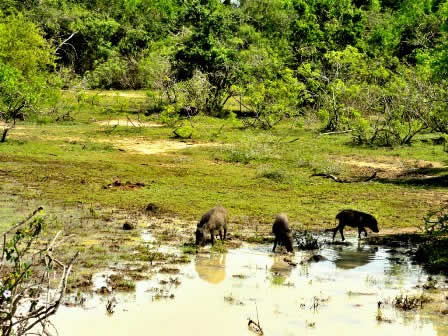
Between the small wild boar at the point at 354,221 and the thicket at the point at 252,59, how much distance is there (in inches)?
223

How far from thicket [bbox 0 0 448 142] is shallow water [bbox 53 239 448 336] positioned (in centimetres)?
872

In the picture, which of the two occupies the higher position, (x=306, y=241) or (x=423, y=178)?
(x=423, y=178)

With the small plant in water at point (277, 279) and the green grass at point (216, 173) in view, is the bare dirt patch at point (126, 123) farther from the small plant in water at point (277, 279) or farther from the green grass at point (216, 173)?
the small plant in water at point (277, 279)

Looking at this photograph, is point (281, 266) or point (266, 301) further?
point (281, 266)

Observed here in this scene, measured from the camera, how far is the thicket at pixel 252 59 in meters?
31.3

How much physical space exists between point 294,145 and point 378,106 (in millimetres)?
5725

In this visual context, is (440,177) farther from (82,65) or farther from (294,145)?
(82,65)

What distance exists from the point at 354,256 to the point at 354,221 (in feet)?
4.58

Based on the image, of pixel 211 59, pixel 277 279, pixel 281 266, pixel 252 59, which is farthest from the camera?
pixel 252 59

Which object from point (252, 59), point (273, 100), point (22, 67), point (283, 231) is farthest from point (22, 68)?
point (283, 231)

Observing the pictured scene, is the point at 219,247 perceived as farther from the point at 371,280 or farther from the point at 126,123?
the point at 126,123

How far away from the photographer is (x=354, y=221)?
1625 centimetres

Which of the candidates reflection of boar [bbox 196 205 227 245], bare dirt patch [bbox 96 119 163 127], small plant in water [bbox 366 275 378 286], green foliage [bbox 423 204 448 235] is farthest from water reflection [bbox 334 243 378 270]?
bare dirt patch [bbox 96 119 163 127]

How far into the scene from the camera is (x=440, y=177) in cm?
2519
